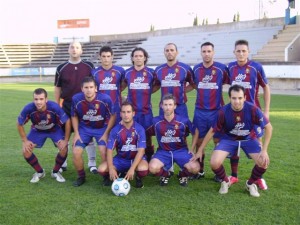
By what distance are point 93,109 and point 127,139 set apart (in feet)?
1.91

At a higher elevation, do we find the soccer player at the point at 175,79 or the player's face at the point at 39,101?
the soccer player at the point at 175,79

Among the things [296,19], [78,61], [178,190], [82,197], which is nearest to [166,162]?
[178,190]

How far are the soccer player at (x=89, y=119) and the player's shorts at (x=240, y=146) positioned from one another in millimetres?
1373

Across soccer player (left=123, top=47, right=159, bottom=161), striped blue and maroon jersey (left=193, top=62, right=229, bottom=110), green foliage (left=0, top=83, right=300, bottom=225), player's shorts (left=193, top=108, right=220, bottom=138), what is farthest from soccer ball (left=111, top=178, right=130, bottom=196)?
striped blue and maroon jersey (left=193, top=62, right=229, bottom=110)

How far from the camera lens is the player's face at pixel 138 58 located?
15.2 feet

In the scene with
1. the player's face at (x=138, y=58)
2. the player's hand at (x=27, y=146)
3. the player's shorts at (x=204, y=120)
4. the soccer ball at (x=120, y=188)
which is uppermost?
the player's face at (x=138, y=58)

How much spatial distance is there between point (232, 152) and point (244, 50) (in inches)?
46.9

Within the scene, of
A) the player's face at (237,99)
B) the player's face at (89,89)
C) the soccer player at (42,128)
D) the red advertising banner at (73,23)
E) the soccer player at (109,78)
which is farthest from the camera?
the red advertising banner at (73,23)

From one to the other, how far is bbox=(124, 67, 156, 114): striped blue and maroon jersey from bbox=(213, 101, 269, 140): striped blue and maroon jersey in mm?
1056

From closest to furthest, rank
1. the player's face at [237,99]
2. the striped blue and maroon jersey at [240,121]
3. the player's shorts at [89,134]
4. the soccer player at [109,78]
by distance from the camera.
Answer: the player's face at [237,99] → the striped blue and maroon jersey at [240,121] → the player's shorts at [89,134] → the soccer player at [109,78]

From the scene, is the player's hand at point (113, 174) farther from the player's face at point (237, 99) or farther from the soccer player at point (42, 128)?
the player's face at point (237, 99)

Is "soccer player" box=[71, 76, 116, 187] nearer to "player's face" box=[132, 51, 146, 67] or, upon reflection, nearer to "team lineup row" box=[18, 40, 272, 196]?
"team lineup row" box=[18, 40, 272, 196]

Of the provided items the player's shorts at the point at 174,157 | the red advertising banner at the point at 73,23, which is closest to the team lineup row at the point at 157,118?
the player's shorts at the point at 174,157

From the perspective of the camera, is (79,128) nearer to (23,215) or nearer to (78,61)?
(78,61)
